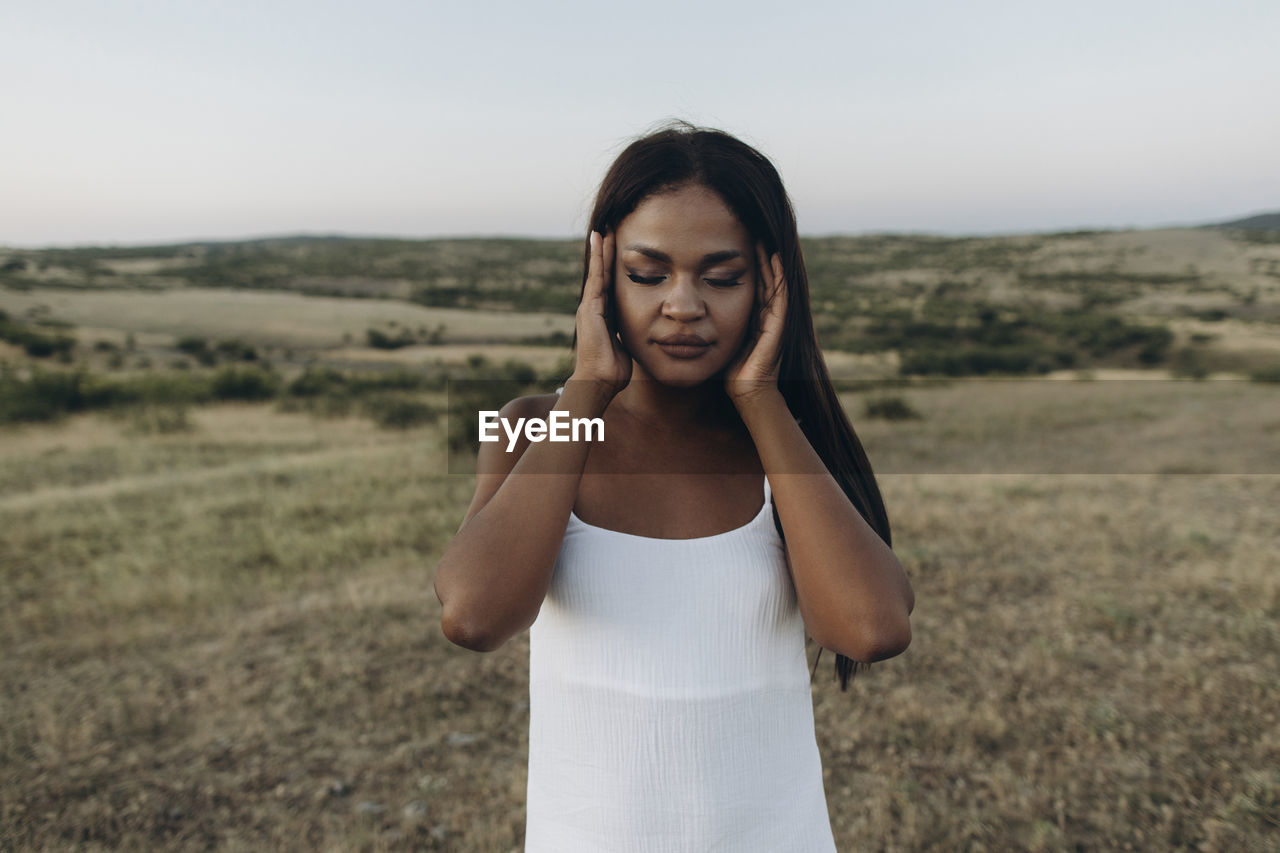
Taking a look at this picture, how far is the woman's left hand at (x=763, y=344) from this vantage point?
1.52 metres

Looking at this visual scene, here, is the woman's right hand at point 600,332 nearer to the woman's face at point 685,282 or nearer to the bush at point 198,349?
the woman's face at point 685,282

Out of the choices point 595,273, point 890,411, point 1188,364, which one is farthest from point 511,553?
point 1188,364

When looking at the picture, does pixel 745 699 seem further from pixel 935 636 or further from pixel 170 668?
pixel 170 668

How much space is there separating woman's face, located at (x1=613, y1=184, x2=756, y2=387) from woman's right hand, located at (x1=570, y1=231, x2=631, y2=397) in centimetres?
4

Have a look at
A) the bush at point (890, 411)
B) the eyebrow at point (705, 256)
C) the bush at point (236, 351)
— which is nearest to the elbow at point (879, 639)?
the eyebrow at point (705, 256)

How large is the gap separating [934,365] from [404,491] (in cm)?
2324

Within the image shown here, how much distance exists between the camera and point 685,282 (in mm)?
1492

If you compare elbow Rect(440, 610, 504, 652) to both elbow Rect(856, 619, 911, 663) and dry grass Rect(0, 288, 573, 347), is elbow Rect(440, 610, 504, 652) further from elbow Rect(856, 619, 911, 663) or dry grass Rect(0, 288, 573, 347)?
dry grass Rect(0, 288, 573, 347)

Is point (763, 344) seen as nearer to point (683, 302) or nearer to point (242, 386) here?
point (683, 302)

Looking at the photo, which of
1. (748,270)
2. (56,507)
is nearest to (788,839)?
(748,270)

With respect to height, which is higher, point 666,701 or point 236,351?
point 666,701

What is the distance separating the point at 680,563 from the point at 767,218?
2.28ft

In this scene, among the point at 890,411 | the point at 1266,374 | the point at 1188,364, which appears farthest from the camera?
the point at 1188,364

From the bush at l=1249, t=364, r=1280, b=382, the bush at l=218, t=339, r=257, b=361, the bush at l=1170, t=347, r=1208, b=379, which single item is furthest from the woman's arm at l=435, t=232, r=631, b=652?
the bush at l=218, t=339, r=257, b=361
